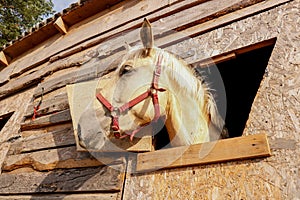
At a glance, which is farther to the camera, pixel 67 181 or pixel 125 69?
pixel 67 181

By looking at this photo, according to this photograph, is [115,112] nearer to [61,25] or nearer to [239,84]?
[239,84]

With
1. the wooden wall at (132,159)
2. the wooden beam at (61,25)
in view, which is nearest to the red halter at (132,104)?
the wooden wall at (132,159)

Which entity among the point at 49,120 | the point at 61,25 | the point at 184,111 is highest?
the point at 61,25

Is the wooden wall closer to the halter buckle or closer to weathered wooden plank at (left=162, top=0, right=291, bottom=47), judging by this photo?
weathered wooden plank at (left=162, top=0, right=291, bottom=47)

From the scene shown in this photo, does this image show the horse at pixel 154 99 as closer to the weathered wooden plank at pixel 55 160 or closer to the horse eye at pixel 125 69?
the horse eye at pixel 125 69

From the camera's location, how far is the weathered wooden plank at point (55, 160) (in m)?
2.43

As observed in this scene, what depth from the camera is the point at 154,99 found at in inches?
81.8

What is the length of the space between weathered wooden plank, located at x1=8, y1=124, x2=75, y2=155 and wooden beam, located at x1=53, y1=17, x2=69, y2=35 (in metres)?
2.06

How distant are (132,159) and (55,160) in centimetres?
88

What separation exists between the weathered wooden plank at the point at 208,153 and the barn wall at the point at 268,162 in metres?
0.04

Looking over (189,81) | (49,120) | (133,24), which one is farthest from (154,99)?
(133,24)

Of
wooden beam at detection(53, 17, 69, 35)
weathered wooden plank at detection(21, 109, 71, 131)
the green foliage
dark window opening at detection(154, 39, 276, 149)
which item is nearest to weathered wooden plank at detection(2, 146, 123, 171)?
weathered wooden plank at detection(21, 109, 71, 131)

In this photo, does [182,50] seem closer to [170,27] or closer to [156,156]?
[170,27]

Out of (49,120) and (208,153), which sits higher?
(49,120)
